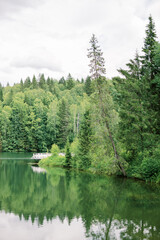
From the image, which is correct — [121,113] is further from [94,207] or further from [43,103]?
[43,103]

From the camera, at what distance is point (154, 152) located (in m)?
22.4

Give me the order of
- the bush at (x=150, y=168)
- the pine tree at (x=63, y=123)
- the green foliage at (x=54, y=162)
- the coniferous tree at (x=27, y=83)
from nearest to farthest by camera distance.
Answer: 1. the bush at (x=150, y=168)
2. the green foliage at (x=54, y=162)
3. the pine tree at (x=63, y=123)
4. the coniferous tree at (x=27, y=83)

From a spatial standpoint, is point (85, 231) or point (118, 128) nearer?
point (85, 231)

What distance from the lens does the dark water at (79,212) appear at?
1041cm

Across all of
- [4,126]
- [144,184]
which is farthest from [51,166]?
[4,126]

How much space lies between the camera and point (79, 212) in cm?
1326

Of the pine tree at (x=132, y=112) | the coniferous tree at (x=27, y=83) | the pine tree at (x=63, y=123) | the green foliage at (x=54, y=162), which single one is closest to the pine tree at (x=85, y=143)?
the green foliage at (x=54, y=162)

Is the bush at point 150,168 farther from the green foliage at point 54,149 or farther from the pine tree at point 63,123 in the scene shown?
the pine tree at point 63,123

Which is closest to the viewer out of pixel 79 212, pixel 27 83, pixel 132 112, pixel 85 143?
pixel 79 212

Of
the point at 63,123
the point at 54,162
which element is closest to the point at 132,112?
the point at 54,162

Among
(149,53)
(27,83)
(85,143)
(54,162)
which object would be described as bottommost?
(54,162)

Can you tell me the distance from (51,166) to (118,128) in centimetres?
1639

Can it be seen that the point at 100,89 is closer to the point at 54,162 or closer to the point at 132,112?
the point at 132,112

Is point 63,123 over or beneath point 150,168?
over
